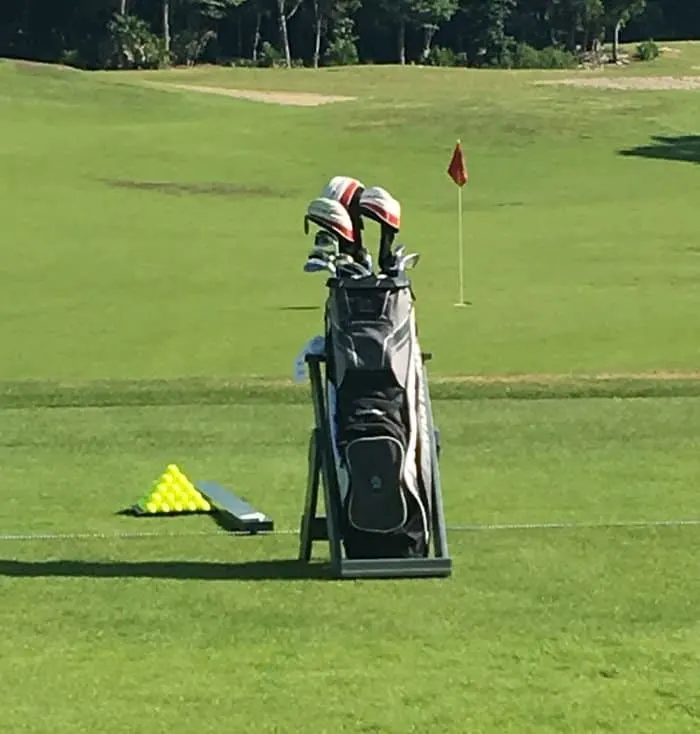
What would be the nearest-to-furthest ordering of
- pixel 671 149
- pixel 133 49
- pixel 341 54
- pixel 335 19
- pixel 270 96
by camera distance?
pixel 671 149 < pixel 270 96 < pixel 133 49 < pixel 341 54 < pixel 335 19

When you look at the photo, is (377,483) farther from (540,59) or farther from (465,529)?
(540,59)

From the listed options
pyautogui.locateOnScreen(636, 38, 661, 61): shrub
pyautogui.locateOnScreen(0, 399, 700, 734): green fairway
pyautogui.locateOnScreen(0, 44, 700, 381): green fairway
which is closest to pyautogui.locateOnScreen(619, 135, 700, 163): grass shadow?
pyautogui.locateOnScreen(0, 44, 700, 381): green fairway

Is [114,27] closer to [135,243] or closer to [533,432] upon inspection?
[135,243]

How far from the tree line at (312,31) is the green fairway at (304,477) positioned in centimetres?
3552

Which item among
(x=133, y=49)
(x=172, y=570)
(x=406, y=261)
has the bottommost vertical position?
(x=133, y=49)

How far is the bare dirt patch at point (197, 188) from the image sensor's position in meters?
31.3

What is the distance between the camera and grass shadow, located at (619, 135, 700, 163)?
36641 millimetres

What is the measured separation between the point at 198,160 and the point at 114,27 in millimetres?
27752

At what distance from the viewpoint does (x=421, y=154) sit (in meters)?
36.5

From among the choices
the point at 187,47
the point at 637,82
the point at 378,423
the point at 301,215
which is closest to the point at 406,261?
the point at 378,423

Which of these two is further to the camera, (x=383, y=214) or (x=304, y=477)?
(x=304, y=477)

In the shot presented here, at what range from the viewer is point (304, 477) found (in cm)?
794

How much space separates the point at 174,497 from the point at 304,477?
3.26 ft

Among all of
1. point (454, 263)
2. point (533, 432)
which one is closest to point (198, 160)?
point (454, 263)
